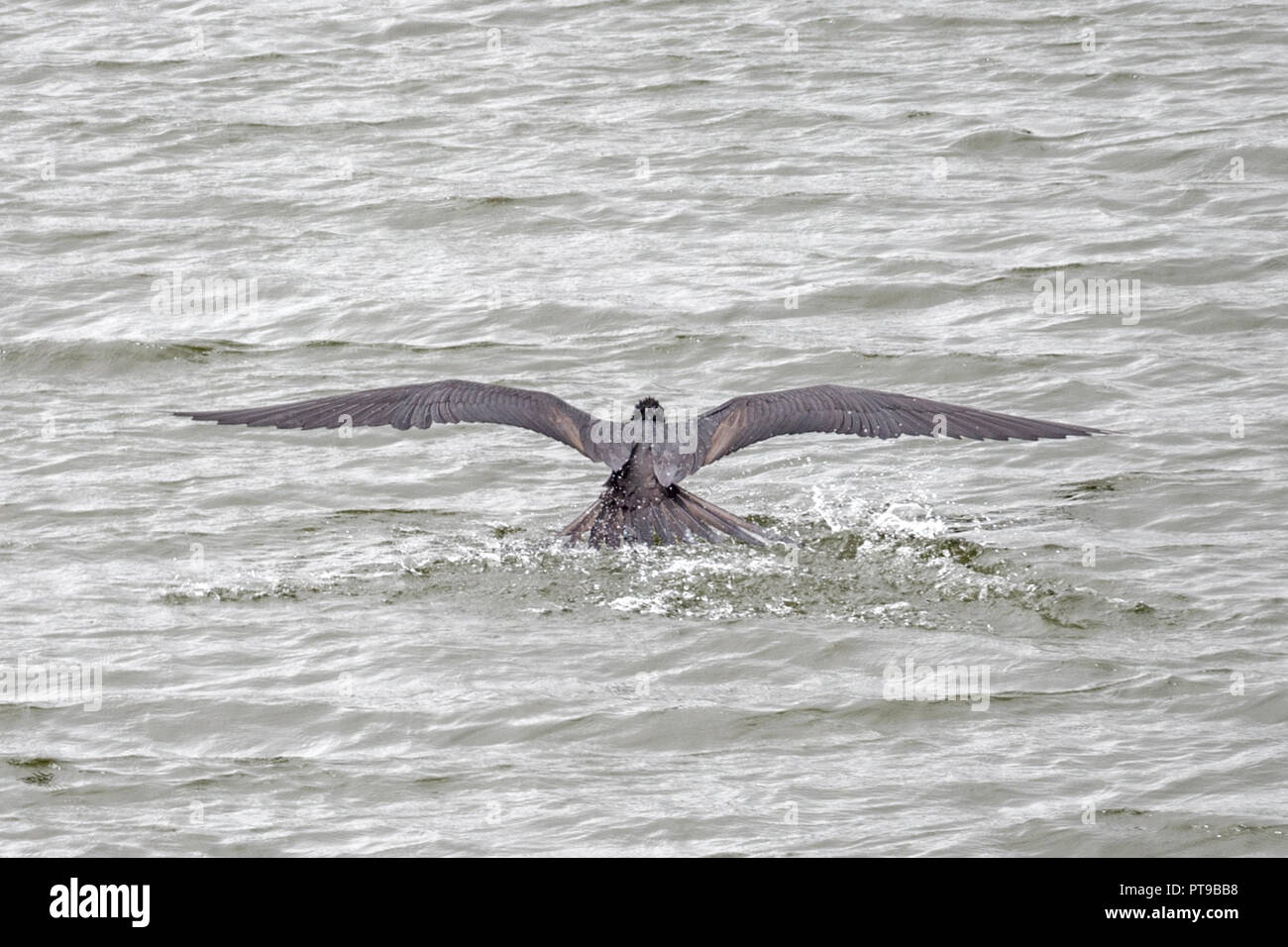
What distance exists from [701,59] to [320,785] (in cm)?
1083

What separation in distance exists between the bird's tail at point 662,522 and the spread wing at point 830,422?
138 millimetres

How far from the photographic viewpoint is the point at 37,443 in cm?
1152

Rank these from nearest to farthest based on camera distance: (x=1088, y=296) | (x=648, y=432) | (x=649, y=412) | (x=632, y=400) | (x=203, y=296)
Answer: (x=648, y=432)
(x=649, y=412)
(x=632, y=400)
(x=1088, y=296)
(x=203, y=296)

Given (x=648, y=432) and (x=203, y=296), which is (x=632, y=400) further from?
(x=203, y=296)

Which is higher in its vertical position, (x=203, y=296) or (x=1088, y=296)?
(x=203, y=296)

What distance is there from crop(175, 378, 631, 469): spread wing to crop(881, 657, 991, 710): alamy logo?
5.73 ft

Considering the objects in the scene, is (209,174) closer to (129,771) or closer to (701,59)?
(701,59)

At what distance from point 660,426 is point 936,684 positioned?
1.90m

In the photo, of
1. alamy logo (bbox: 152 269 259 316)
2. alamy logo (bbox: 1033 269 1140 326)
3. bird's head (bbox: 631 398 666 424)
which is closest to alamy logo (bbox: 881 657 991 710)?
bird's head (bbox: 631 398 666 424)

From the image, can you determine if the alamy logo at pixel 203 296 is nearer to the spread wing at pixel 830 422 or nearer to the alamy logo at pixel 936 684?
the spread wing at pixel 830 422

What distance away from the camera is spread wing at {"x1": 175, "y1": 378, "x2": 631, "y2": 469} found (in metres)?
9.44

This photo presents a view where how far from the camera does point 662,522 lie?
9.29 meters

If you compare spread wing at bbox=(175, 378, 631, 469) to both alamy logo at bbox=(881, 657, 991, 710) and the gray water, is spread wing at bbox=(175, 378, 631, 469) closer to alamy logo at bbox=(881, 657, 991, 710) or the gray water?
the gray water

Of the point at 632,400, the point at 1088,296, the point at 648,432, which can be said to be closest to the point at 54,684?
the point at 648,432
